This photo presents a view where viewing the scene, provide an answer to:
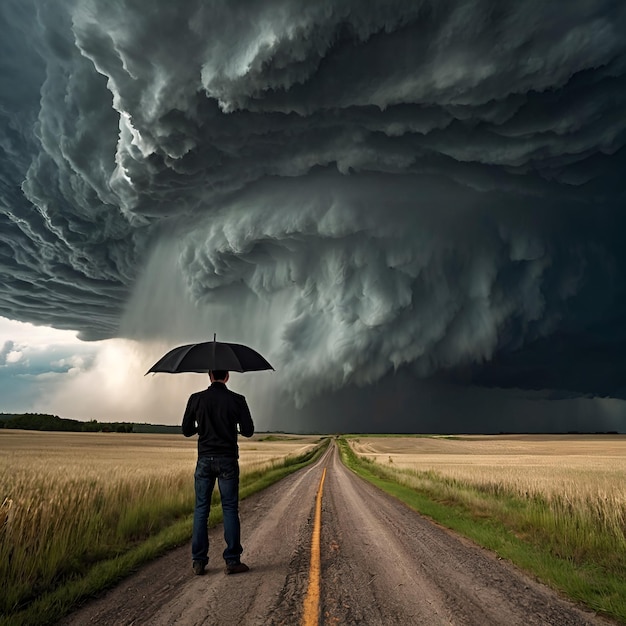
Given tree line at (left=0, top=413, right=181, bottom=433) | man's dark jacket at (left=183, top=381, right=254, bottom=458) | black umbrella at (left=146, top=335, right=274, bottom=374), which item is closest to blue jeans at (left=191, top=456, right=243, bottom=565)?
man's dark jacket at (left=183, top=381, right=254, bottom=458)

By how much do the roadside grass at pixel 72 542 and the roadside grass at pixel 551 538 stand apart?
240 inches

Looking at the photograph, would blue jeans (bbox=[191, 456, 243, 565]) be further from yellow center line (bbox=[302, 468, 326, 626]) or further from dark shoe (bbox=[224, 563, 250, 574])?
yellow center line (bbox=[302, 468, 326, 626])

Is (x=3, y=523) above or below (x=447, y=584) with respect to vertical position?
above

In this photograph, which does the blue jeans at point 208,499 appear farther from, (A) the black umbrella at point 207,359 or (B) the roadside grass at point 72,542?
(A) the black umbrella at point 207,359

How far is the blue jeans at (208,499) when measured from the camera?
6.36 metres

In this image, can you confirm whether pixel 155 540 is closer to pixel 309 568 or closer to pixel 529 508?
pixel 309 568

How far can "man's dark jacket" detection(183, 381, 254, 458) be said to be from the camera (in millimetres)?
6527

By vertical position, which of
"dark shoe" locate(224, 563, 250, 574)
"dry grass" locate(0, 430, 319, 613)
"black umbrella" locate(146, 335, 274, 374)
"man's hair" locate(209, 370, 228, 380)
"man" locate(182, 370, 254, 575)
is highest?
"black umbrella" locate(146, 335, 274, 374)

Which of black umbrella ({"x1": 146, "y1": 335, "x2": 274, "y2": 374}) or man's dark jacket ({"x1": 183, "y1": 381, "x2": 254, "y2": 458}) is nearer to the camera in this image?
man's dark jacket ({"x1": 183, "y1": 381, "x2": 254, "y2": 458})

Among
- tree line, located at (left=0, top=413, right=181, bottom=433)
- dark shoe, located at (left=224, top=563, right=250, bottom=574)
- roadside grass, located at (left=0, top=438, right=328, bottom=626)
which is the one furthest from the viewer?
tree line, located at (left=0, top=413, right=181, bottom=433)

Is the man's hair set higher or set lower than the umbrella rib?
lower

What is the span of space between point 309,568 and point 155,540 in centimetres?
356

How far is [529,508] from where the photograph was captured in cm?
1134

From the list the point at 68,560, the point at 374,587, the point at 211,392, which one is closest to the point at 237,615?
the point at 374,587
